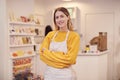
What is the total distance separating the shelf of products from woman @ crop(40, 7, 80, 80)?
247cm

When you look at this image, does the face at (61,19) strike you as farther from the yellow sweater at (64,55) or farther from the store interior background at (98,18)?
the store interior background at (98,18)

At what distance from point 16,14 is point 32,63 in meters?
1.21

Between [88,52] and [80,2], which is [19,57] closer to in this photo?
[88,52]

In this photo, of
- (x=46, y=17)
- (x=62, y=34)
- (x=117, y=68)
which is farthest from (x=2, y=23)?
(x=117, y=68)

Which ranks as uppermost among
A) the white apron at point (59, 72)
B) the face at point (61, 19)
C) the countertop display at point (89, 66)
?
the face at point (61, 19)

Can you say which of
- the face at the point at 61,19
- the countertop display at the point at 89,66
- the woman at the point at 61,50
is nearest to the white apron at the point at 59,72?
the woman at the point at 61,50

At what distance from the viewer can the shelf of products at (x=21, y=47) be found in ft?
→ 14.3

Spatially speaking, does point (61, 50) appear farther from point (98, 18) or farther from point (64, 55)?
point (98, 18)

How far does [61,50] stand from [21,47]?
2958 millimetres

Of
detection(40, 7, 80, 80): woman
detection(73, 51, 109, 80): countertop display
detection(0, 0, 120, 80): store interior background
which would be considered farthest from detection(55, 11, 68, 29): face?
detection(0, 0, 120, 80): store interior background

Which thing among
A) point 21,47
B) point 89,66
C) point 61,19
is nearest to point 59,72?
→ point 61,19

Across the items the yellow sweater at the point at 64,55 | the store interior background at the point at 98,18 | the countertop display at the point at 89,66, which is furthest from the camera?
the store interior background at the point at 98,18

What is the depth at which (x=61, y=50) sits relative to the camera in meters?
1.90

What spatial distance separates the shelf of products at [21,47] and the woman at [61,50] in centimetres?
247
